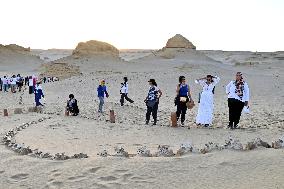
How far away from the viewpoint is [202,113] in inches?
498

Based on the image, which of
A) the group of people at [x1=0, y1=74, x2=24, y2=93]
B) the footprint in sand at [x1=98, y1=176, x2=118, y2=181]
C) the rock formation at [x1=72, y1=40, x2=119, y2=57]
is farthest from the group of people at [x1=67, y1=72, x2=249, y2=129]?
the rock formation at [x1=72, y1=40, x2=119, y2=57]

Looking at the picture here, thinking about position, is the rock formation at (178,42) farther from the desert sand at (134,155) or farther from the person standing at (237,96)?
the person standing at (237,96)

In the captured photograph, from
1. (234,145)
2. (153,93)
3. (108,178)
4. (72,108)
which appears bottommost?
(108,178)

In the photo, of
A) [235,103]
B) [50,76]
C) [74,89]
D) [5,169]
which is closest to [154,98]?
[235,103]

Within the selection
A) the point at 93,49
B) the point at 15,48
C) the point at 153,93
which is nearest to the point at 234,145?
the point at 153,93

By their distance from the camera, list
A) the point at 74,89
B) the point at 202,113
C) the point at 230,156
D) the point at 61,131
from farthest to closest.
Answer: the point at 74,89 < the point at 202,113 < the point at 61,131 < the point at 230,156

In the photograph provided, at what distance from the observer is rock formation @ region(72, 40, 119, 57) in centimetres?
5501

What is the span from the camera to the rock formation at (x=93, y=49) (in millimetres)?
55013

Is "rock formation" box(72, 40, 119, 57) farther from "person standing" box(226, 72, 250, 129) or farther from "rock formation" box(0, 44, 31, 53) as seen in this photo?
"person standing" box(226, 72, 250, 129)

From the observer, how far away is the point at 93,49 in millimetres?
55938

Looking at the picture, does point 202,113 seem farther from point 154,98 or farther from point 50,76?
point 50,76

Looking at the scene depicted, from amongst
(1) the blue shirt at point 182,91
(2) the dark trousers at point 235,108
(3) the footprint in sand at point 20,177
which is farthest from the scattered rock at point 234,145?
(1) the blue shirt at point 182,91

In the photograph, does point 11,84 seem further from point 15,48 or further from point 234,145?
point 15,48

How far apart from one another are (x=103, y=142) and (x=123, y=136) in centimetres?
89
